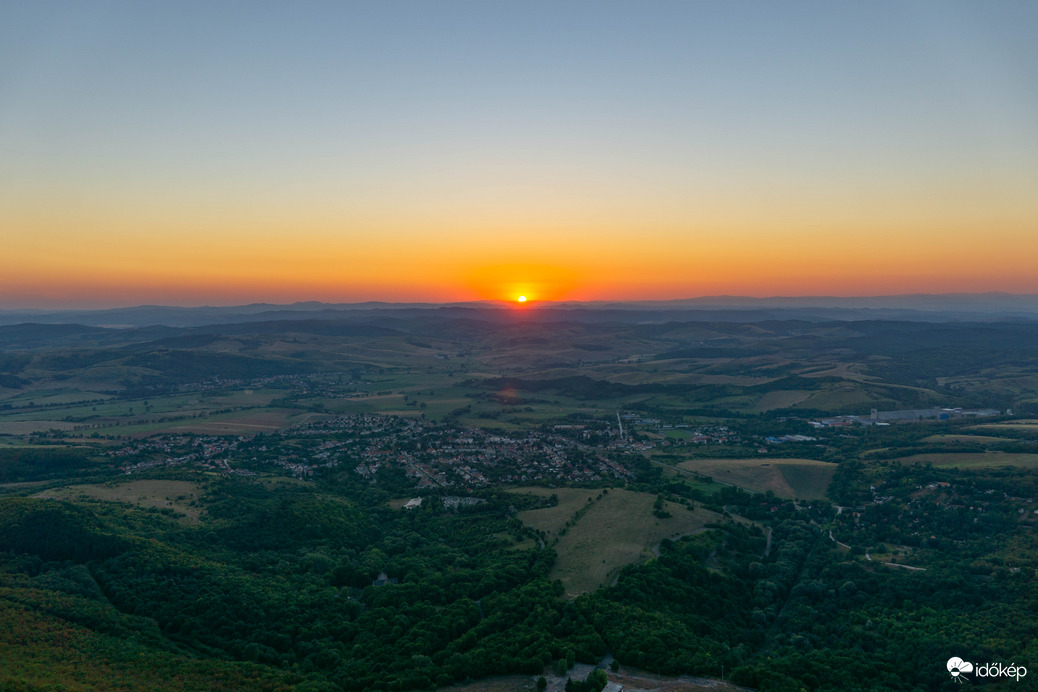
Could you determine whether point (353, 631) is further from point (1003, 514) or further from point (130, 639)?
point (1003, 514)

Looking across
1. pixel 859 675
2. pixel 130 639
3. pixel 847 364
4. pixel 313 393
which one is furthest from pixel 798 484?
pixel 313 393

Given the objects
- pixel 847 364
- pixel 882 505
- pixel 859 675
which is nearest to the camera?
pixel 859 675
